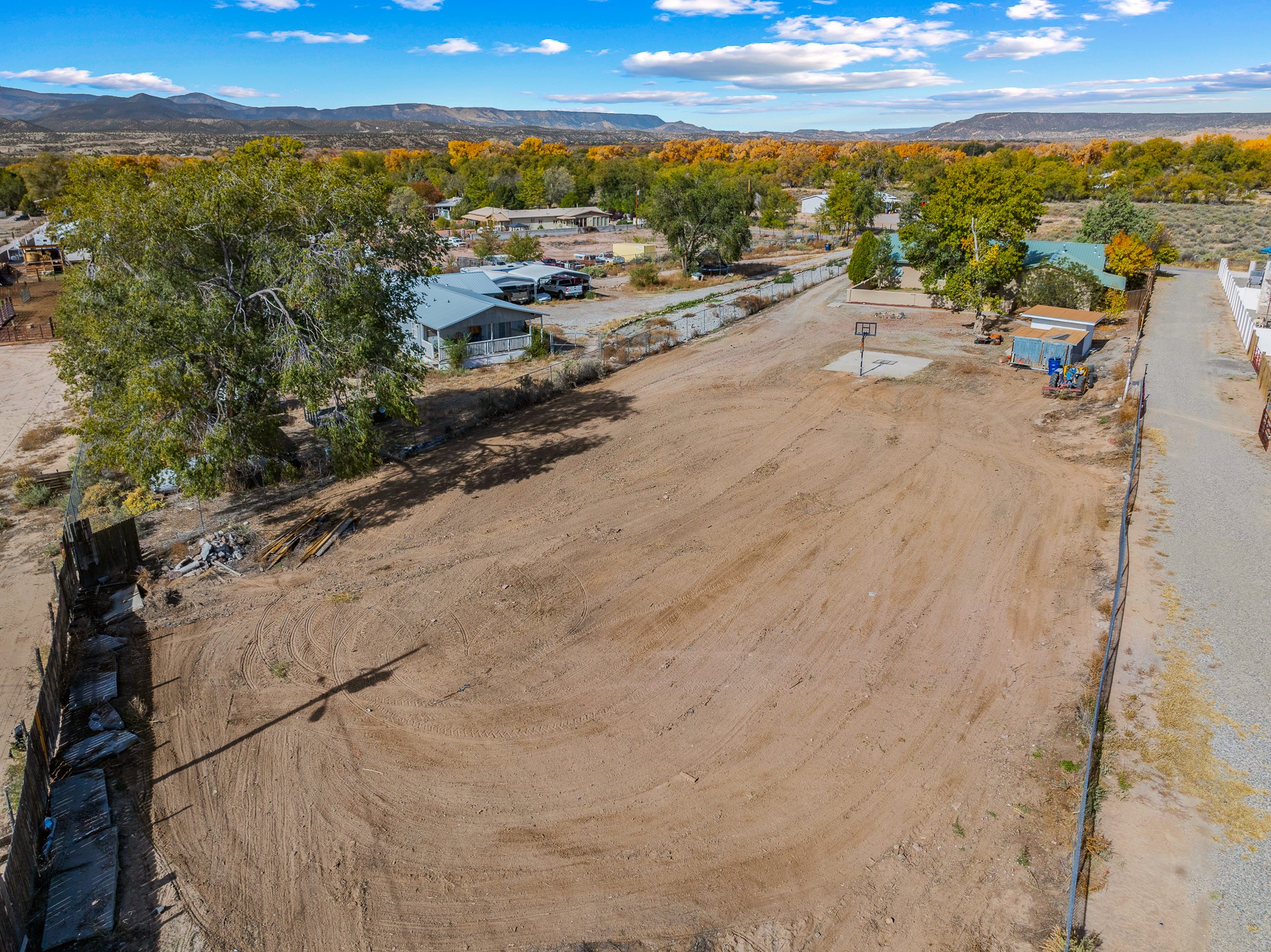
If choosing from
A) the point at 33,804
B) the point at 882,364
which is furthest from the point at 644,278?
the point at 33,804

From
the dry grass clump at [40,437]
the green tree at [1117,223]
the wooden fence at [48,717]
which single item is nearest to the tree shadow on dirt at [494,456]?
the wooden fence at [48,717]

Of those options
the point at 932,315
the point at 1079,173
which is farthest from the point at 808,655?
the point at 1079,173

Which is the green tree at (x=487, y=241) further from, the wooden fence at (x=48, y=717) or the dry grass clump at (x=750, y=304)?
the wooden fence at (x=48, y=717)

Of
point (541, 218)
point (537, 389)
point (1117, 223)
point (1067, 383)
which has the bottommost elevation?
point (537, 389)

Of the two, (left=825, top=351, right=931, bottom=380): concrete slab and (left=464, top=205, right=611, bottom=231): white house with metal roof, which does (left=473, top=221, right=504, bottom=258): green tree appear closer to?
(left=464, top=205, right=611, bottom=231): white house with metal roof

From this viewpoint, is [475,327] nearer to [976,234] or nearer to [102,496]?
[102,496]

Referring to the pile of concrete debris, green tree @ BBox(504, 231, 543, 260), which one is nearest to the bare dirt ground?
the pile of concrete debris
